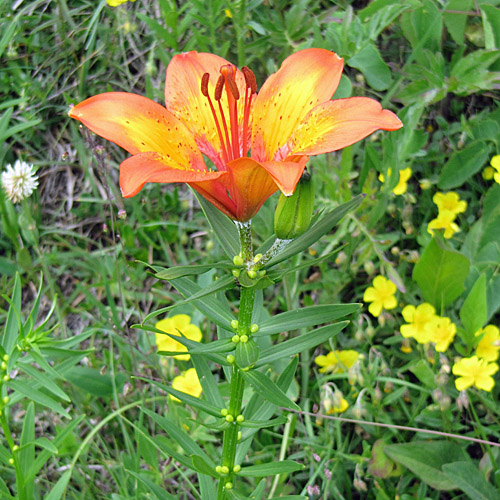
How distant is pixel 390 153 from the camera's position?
2.47 metres

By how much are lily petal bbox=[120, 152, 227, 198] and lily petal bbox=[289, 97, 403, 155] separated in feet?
0.71

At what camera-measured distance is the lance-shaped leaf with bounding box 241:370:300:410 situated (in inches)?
55.2

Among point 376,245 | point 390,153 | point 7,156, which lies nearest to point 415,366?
point 376,245

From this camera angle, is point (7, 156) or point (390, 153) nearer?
point (390, 153)

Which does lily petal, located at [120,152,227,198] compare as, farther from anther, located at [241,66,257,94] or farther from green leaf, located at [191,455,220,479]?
green leaf, located at [191,455,220,479]

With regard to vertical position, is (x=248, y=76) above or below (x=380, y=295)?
above

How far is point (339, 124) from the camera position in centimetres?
128

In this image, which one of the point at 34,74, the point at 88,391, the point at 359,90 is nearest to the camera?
the point at 88,391

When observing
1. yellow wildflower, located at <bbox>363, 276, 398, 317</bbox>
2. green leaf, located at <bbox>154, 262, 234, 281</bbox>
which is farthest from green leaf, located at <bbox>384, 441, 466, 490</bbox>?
green leaf, located at <bbox>154, 262, 234, 281</bbox>

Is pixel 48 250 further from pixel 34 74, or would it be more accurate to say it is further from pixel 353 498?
pixel 353 498

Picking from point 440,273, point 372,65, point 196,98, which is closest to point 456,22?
point 372,65

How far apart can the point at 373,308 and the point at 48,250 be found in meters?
1.72

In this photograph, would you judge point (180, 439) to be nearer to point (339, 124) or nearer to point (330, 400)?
point (330, 400)

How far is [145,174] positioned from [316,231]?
41 centimetres
